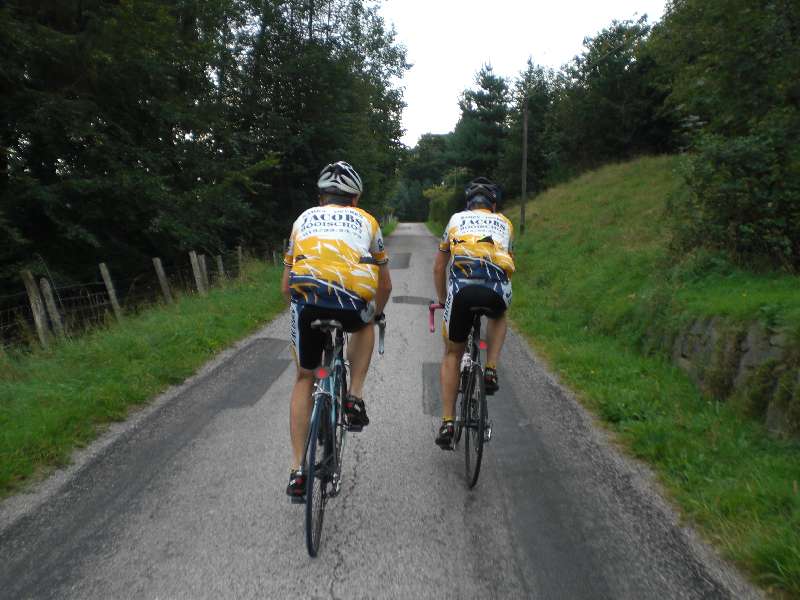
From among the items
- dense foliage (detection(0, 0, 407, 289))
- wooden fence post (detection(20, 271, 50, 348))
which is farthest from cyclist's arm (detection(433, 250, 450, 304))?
dense foliage (detection(0, 0, 407, 289))

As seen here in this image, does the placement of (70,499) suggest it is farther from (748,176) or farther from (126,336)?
(748,176)

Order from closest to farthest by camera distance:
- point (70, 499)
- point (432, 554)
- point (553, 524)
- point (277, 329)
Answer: point (432, 554) < point (553, 524) < point (70, 499) < point (277, 329)

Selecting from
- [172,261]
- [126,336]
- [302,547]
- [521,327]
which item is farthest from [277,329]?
[172,261]

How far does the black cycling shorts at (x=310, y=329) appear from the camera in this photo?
10.7ft

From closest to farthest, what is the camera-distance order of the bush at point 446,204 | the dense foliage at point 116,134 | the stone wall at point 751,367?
the stone wall at point 751,367 < the dense foliage at point 116,134 < the bush at point 446,204

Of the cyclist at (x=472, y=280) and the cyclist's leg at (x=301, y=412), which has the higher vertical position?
the cyclist at (x=472, y=280)

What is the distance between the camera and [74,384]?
5.80 meters

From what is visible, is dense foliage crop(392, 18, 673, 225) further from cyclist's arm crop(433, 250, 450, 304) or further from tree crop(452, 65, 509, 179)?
cyclist's arm crop(433, 250, 450, 304)

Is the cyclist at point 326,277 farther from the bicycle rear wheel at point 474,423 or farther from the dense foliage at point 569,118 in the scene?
the dense foliage at point 569,118

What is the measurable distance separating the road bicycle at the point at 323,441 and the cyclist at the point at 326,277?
7 centimetres

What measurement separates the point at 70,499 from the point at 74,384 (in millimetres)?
2340

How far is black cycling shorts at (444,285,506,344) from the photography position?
404 cm

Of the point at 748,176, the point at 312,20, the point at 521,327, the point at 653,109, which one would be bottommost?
the point at 521,327

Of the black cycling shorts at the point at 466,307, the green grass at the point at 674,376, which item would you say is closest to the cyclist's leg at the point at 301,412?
the black cycling shorts at the point at 466,307
